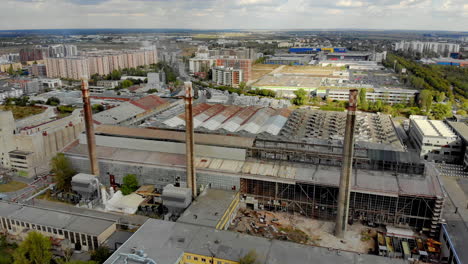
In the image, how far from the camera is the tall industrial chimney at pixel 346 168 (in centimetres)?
1177

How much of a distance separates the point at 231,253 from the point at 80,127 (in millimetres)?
17964

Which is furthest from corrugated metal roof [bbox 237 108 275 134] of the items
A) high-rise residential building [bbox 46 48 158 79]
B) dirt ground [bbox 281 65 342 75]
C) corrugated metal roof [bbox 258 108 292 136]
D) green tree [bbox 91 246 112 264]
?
dirt ground [bbox 281 65 342 75]

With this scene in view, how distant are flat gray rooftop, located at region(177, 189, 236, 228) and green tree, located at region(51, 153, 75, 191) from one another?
7.19 meters

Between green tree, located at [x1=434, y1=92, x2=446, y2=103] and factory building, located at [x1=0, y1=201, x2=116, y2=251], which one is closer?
factory building, located at [x1=0, y1=201, x2=116, y2=251]

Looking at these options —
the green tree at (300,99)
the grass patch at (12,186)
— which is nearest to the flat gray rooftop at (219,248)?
the grass patch at (12,186)

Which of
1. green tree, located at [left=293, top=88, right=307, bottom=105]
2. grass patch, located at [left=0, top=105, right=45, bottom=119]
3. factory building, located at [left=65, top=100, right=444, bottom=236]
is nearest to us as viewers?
factory building, located at [left=65, top=100, right=444, bottom=236]

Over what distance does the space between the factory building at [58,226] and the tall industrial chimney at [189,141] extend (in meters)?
3.66

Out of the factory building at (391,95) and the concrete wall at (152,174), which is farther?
the factory building at (391,95)

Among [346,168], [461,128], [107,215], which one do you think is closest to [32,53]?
[107,215]

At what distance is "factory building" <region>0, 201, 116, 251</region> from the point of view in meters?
12.1

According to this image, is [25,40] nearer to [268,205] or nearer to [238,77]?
[238,77]

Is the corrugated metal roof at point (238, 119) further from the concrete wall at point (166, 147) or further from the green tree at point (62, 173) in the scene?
the green tree at point (62, 173)

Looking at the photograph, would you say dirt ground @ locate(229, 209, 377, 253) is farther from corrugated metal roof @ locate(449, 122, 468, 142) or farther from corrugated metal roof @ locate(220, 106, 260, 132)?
corrugated metal roof @ locate(449, 122, 468, 142)

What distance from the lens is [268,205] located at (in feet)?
49.3
